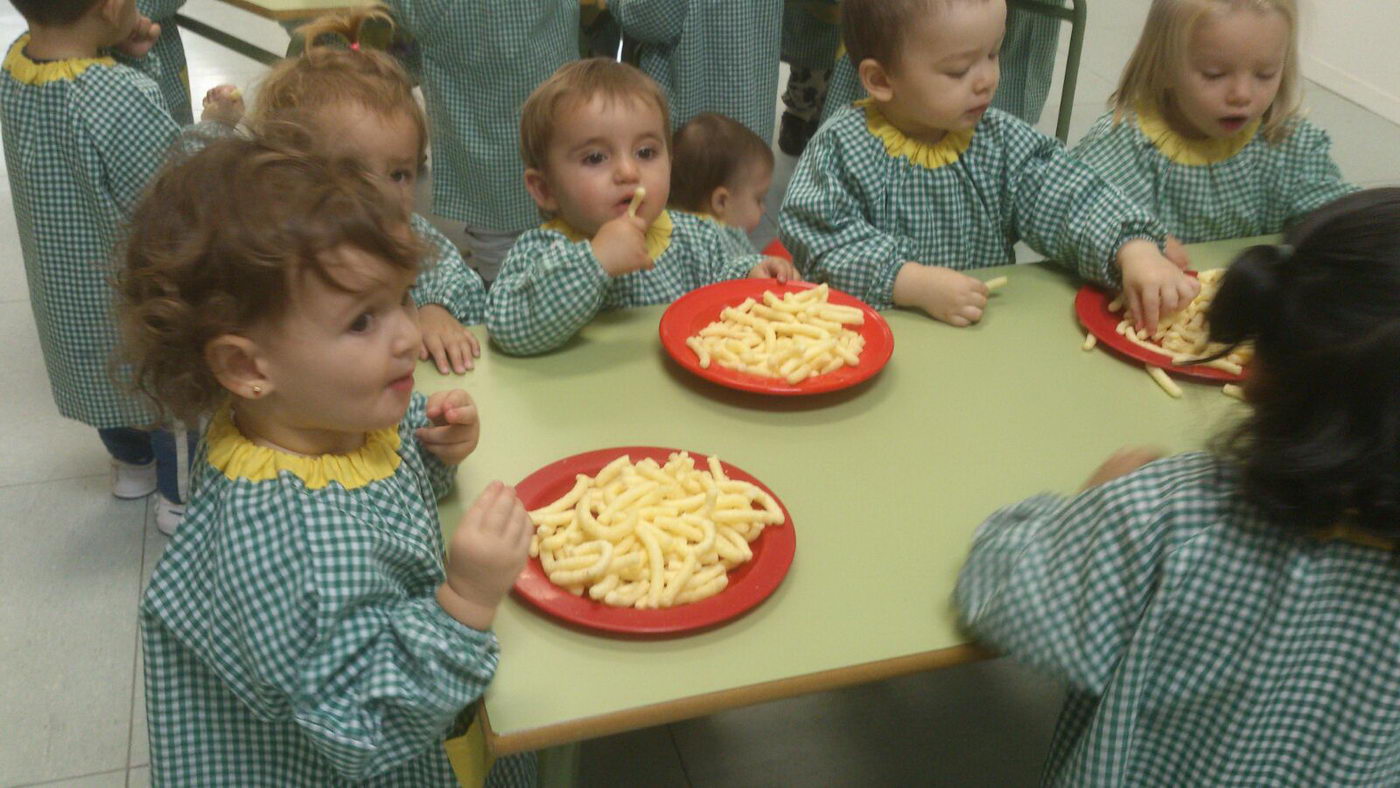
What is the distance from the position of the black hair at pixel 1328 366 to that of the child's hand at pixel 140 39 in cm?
207

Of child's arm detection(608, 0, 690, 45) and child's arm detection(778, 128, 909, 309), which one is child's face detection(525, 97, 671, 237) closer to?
child's arm detection(778, 128, 909, 309)

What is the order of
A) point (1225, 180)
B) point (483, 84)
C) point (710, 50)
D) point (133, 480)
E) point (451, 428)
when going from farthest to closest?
point (710, 50) < point (483, 84) < point (133, 480) < point (1225, 180) < point (451, 428)

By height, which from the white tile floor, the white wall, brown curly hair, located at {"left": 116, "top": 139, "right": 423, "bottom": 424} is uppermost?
brown curly hair, located at {"left": 116, "top": 139, "right": 423, "bottom": 424}

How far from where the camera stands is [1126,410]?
1433mm

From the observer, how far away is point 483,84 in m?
2.81

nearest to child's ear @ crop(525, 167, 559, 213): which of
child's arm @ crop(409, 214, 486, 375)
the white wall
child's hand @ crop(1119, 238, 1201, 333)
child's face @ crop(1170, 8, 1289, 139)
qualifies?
child's arm @ crop(409, 214, 486, 375)

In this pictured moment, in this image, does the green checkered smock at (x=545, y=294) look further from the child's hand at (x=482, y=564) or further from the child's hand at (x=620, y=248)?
the child's hand at (x=482, y=564)

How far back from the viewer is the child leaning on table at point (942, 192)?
1.67 meters

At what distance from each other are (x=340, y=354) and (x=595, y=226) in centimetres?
75

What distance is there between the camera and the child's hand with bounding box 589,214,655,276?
153cm

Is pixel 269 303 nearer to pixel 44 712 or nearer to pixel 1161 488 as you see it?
pixel 1161 488

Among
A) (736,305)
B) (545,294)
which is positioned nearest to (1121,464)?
(736,305)

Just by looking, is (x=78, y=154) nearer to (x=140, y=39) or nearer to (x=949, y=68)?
(x=140, y=39)

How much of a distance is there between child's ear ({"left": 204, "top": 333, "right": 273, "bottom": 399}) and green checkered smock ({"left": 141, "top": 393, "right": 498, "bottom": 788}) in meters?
0.06
